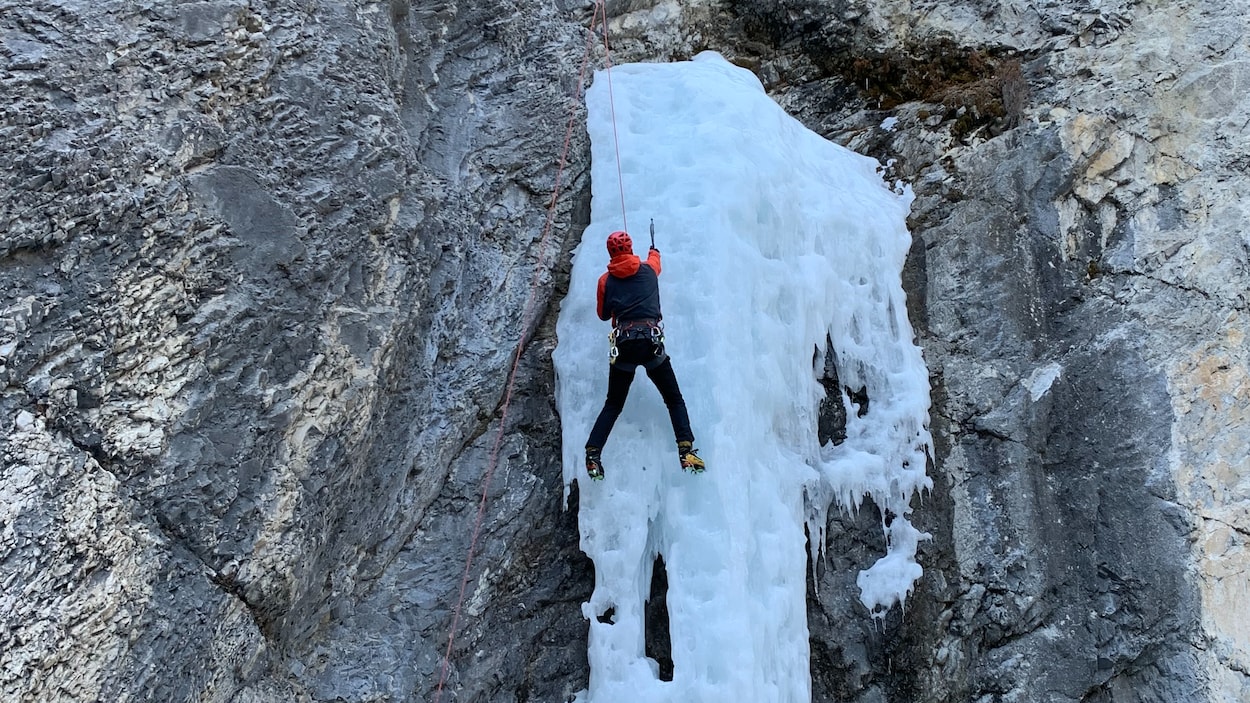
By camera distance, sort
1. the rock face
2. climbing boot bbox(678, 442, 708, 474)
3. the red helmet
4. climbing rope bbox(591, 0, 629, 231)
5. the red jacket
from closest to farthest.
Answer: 1. the rock face
2. climbing boot bbox(678, 442, 708, 474)
3. the red jacket
4. the red helmet
5. climbing rope bbox(591, 0, 629, 231)

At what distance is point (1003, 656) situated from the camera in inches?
249

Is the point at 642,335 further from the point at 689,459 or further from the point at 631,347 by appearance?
the point at 689,459

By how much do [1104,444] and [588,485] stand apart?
3.88 metres

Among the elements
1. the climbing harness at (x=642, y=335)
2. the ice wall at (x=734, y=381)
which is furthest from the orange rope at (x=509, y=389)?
the climbing harness at (x=642, y=335)

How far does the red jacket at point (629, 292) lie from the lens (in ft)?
18.8

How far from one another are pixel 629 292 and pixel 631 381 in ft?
1.94

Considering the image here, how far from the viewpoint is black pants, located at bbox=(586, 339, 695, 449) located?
18.6 feet

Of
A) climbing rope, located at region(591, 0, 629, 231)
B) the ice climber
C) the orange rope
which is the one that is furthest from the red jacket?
climbing rope, located at region(591, 0, 629, 231)

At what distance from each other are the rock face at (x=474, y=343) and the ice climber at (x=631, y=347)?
27.4 inches

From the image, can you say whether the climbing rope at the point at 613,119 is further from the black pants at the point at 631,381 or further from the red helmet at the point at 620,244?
the black pants at the point at 631,381

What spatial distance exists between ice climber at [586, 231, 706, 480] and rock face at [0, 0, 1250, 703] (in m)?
0.70

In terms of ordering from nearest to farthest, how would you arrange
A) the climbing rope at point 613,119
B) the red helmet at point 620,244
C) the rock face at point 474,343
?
the rock face at point 474,343 → the red helmet at point 620,244 → the climbing rope at point 613,119

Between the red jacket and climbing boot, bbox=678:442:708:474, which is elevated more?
the red jacket

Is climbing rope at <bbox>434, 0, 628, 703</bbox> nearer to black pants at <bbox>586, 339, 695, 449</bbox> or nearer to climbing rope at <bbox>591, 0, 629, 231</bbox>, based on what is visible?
climbing rope at <bbox>591, 0, 629, 231</bbox>
